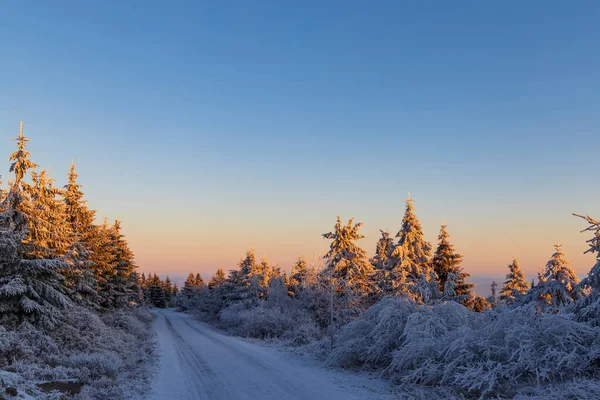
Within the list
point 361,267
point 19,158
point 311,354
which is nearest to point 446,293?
point 361,267

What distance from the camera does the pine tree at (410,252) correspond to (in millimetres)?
28016

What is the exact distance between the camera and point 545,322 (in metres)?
9.71

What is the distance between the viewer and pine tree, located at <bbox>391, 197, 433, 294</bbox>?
28.0 m

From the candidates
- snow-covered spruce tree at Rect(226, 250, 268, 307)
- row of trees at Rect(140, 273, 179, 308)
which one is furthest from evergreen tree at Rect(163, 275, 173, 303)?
snow-covered spruce tree at Rect(226, 250, 268, 307)

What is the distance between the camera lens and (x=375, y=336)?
46.0 feet

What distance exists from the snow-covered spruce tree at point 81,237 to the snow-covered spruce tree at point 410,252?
20.6 m

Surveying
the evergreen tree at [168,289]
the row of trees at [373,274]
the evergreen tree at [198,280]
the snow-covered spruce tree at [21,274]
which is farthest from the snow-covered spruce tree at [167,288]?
the snow-covered spruce tree at [21,274]

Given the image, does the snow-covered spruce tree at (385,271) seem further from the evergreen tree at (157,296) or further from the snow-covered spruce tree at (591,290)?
the evergreen tree at (157,296)

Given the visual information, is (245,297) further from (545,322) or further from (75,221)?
(545,322)

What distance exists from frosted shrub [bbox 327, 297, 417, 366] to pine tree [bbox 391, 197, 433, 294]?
42.3ft

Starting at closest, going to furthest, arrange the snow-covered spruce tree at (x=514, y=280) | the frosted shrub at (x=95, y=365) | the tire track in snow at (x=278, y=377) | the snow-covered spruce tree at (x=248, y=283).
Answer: the tire track in snow at (x=278, y=377) < the frosted shrub at (x=95, y=365) < the snow-covered spruce tree at (x=514, y=280) < the snow-covered spruce tree at (x=248, y=283)

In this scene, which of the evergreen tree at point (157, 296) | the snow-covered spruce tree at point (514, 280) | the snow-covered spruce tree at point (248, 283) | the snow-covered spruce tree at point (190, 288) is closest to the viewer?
the snow-covered spruce tree at point (514, 280)

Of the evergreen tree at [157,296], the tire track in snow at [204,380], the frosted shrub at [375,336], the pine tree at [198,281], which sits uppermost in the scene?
the frosted shrub at [375,336]

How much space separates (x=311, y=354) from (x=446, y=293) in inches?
434
